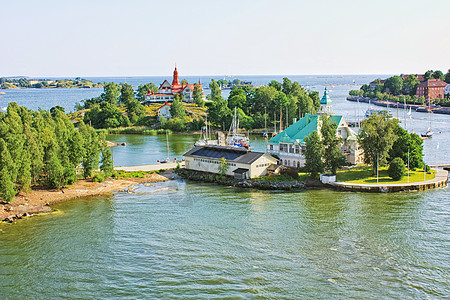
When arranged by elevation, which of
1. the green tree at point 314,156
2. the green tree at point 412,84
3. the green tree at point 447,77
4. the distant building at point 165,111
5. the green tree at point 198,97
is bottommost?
the green tree at point 314,156

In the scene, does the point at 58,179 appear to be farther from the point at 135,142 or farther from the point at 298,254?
the point at 135,142

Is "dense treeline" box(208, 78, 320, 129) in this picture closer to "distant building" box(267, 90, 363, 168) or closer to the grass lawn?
"distant building" box(267, 90, 363, 168)

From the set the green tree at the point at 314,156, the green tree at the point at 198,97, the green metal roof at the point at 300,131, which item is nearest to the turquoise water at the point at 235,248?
the green tree at the point at 314,156

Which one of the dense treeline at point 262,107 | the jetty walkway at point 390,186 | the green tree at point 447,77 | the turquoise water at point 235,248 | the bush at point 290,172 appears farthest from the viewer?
the green tree at point 447,77

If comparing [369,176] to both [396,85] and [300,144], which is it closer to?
[300,144]

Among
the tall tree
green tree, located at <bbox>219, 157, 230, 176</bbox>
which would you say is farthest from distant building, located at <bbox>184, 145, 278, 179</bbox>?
the tall tree

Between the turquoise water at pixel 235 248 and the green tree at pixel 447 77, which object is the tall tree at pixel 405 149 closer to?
the turquoise water at pixel 235 248

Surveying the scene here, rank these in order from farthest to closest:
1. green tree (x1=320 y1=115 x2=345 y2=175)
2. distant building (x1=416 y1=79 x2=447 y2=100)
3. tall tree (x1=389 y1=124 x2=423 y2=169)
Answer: distant building (x1=416 y1=79 x2=447 y2=100)
tall tree (x1=389 y1=124 x2=423 y2=169)
green tree (x1=320 y1=115 x2=345 y2=175)

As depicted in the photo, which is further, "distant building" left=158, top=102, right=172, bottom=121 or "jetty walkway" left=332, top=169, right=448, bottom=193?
"distant building" left=158, top=102, right=172, bottom=121
